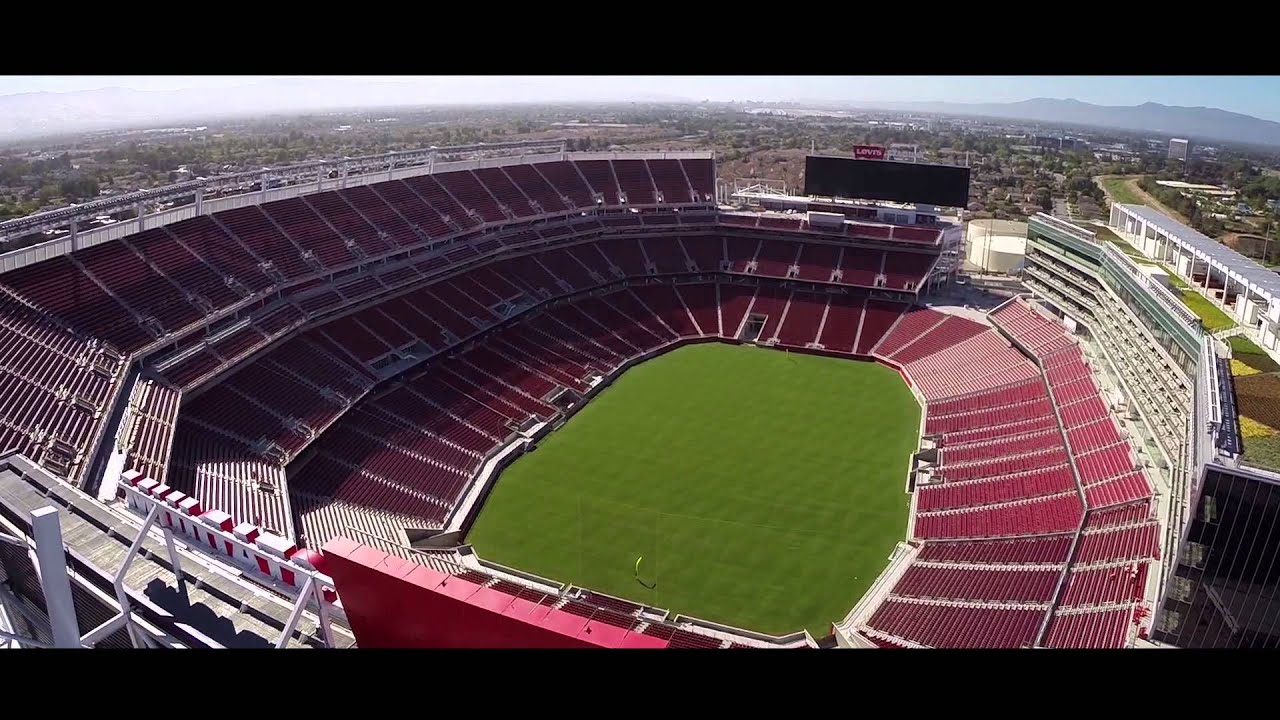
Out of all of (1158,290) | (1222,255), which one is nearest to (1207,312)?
(1158,290)

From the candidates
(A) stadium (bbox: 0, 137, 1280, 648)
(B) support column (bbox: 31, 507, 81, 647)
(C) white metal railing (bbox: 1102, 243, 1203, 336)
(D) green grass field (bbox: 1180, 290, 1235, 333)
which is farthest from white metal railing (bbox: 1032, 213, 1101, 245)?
(B) support column (bbox: 31, 507, 81, 647)

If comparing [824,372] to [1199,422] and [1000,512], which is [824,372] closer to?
[1000,512]

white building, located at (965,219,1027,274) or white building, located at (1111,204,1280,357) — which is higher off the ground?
white building, located at (1111,204,1280,357)

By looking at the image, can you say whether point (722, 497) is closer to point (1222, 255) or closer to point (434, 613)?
point (434, 613)

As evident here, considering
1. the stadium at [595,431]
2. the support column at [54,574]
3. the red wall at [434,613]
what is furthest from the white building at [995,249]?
the support column at [54,574]

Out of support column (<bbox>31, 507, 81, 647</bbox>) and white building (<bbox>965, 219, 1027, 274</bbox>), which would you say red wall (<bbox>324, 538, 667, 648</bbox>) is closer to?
support column (<bbox>31, 507, 81, 647</bbox>)

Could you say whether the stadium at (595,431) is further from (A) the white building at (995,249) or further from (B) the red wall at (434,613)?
(A) the white building at (995,249)
